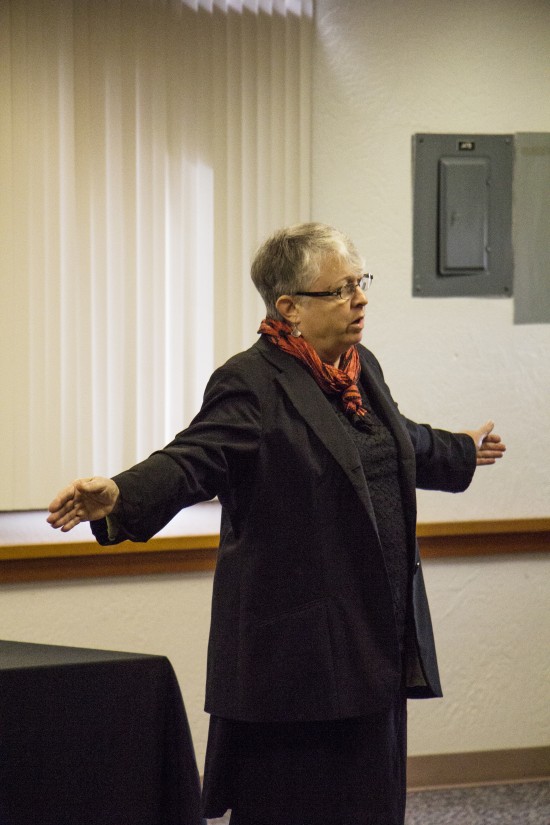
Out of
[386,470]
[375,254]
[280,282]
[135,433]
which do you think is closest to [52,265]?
[135,433]

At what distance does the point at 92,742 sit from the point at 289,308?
0.81 metres

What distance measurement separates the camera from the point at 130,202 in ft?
9.12

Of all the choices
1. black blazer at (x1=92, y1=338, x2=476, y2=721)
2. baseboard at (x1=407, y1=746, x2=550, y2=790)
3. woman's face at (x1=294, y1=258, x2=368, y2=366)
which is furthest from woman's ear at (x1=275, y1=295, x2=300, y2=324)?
baseboard at (x1=407, y1=746, x2=550, y2=790)

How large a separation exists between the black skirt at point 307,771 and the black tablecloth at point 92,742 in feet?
0.87

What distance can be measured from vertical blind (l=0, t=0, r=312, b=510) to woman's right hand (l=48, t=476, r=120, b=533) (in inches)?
54.1

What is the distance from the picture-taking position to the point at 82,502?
56.3 inches

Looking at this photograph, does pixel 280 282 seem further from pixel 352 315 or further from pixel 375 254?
pixel 375 254

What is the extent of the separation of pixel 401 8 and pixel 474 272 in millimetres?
794

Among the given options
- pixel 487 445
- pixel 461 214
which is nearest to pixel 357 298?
pixel 487 445

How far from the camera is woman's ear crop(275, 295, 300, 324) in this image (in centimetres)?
179

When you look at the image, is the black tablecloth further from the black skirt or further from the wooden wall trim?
the wooden wall trim

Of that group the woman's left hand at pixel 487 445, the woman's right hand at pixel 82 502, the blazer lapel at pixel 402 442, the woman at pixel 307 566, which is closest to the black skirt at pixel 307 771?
the woman at pixel 307 566

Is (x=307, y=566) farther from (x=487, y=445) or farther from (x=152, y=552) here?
(x=152, y=552)

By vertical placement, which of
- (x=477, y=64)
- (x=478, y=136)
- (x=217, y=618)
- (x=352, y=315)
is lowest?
(x=217, y=618)
